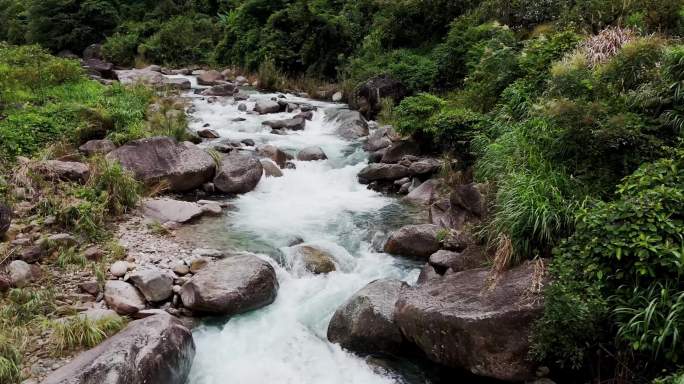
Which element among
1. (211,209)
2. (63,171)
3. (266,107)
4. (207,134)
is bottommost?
(266,107)

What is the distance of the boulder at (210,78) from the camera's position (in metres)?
23.7

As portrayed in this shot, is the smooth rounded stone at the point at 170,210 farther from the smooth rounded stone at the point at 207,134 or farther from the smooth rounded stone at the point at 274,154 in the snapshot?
the smooth rounded stone at the point at 207,134

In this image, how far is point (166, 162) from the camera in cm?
1038

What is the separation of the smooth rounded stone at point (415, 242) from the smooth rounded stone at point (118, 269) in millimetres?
4256

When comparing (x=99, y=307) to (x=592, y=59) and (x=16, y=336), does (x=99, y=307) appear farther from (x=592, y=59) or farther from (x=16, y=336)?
(x=592, y=59)

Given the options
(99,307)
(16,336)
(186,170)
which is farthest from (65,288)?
(186,170)

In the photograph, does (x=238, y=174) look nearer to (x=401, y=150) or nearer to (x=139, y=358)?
(x=401, y=150)

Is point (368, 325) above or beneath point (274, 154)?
above

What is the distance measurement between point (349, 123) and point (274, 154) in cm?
400

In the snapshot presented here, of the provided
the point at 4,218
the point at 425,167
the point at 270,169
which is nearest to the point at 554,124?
the point at 425,167

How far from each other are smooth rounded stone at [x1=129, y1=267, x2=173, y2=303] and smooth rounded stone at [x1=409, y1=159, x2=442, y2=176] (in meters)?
6.64

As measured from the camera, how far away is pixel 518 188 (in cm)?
646

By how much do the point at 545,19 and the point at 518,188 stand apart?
1010 centimetres

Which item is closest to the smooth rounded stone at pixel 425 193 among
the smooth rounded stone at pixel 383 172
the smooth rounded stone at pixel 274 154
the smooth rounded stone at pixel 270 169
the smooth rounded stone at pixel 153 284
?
the smooth rounded stone at pixel 383 172
